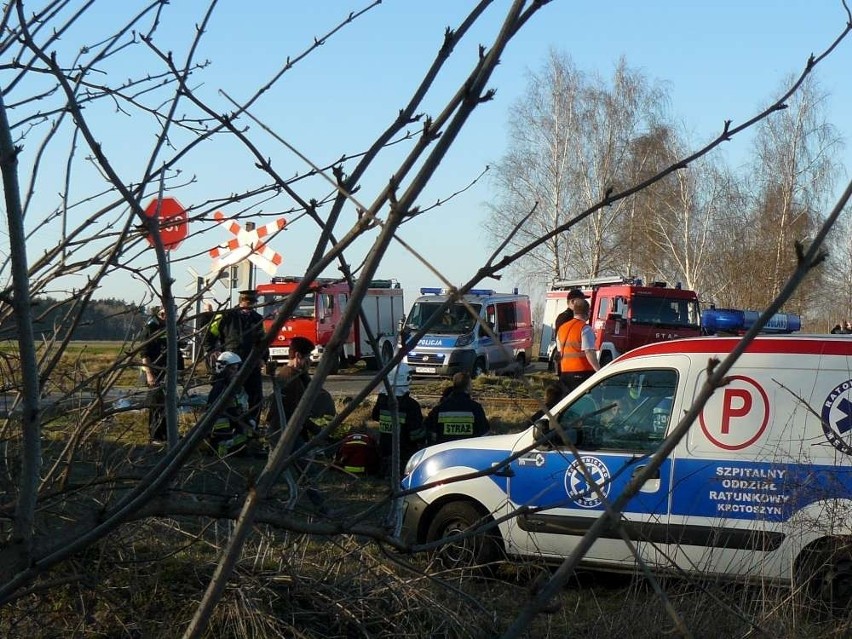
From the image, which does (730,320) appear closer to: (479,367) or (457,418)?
(479,367)

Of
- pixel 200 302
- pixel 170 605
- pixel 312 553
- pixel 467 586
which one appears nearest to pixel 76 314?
pixel 200 302

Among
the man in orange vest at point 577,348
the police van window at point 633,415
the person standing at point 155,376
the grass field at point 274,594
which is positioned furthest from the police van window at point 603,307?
the person standing at point 155,376

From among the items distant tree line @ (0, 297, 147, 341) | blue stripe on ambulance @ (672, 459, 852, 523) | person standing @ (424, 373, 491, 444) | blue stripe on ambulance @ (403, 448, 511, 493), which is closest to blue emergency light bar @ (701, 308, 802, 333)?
person standing @ (424, 373, 491, 444)

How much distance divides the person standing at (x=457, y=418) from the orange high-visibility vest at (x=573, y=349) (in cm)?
181

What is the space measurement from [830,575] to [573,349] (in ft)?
21.0

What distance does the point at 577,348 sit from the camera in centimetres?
1052

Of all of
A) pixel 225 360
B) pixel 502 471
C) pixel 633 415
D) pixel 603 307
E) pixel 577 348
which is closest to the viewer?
pixel 502 471

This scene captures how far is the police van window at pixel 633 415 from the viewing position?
6160 mm

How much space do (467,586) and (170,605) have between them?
3.66 ft

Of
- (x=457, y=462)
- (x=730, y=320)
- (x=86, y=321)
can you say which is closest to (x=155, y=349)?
(x=86, y=321)

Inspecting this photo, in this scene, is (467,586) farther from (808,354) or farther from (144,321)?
(808,354)

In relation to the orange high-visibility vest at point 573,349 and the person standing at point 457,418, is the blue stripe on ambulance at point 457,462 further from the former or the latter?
the orange high-visibility vest at point 573,349

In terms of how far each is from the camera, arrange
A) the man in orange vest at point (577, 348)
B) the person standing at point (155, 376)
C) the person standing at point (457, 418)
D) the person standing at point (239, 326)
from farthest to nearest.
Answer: the man in orange vest at point (577, 348)
the person standing at point (457, 418)
the person standing at point (155, 376)
the person standing at point (239, 326)

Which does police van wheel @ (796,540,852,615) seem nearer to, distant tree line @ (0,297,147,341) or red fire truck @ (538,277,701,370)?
distant tree line @ (0,297,147,341)
